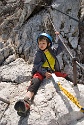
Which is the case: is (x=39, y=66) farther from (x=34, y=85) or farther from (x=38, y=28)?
(x=38, y=28)

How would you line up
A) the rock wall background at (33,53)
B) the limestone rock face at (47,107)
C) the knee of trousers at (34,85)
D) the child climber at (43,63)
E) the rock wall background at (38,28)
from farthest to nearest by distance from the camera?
the rock wall background at (38,28)
the child climber at (43,63)
the knee of trousers at (34,85)
the rock wall background at (33,53)
the limestone rock face at (47,107)

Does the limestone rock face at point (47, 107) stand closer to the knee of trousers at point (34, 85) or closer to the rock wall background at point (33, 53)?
the rock wall background at point (33, 53)

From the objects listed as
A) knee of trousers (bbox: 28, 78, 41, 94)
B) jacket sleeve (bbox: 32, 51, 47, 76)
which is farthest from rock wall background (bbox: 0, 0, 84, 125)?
jacket sleeve (bbox: 32, 51, 47, 76)

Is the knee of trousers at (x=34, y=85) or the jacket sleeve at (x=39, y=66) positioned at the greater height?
the jacket sleeve at (x=39, y=66)

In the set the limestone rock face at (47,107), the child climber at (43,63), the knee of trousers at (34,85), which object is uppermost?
the child climber at (43,63)

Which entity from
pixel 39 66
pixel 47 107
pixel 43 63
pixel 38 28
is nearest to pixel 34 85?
pixel 39 66

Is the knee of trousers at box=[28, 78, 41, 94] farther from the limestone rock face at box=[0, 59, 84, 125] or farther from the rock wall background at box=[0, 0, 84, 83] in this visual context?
the rock wall background at box=[0, 0, 84, 83]

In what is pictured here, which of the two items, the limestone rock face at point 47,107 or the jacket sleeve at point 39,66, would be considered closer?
the limestone rock face at point 47,107

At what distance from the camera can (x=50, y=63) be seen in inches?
264

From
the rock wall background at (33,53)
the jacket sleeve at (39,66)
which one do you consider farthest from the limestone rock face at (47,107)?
the jacket sleeve at (39,66)

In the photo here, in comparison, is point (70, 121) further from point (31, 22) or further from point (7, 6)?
point (7, 6)

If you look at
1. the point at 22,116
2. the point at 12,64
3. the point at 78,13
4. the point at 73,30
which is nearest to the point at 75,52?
the point at 73,30

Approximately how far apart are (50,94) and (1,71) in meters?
2.81

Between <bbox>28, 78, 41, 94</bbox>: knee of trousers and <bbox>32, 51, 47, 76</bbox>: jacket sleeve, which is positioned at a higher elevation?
<bbox>32, 51, 47, 76</bbox>: jacket sleeve
